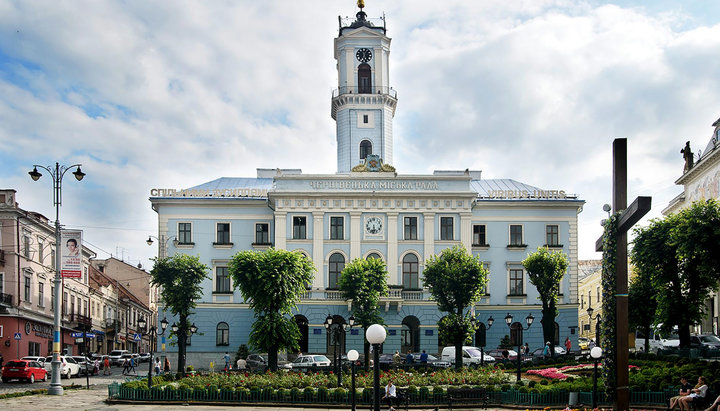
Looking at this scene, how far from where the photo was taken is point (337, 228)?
5734 cm

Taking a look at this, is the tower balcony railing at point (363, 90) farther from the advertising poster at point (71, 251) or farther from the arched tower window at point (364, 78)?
the advertising poster at point (71, 251)

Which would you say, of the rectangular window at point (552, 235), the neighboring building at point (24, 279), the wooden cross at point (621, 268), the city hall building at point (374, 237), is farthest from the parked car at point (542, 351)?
the neighboring building at point (24, 279)

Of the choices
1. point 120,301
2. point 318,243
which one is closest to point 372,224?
point 318,243

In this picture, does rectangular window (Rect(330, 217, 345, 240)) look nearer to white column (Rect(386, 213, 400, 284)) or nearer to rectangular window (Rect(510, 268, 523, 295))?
white column (Rect(386, 213, 400, 284))

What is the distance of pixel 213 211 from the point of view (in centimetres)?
5884

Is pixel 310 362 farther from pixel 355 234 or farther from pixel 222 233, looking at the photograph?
pixel 222 233

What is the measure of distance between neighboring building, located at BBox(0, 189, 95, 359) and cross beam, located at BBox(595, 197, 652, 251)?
1760 inches

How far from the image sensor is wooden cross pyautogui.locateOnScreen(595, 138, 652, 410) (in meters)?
20.2

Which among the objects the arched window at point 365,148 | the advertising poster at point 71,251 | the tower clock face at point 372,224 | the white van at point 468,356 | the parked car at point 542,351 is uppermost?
the arched window at point 365,148

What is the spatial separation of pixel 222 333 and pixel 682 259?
3292 cm

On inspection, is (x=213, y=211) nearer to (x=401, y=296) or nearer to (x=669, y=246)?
(x=401, y=296)

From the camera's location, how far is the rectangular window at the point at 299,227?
57250 mm

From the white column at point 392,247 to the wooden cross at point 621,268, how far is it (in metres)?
35.6

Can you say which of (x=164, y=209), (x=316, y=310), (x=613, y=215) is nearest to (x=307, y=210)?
(x=316, y=310)
